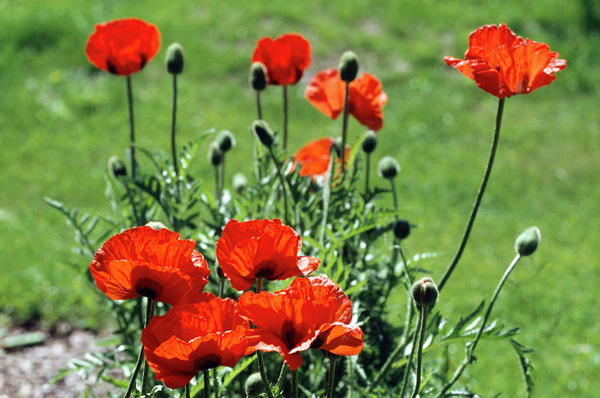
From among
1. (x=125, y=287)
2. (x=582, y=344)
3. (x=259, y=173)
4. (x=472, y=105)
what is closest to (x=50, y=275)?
(x=259, y=173)

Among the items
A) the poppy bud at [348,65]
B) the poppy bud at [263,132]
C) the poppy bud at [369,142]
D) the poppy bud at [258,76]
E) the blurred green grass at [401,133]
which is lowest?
the blurred green grass at [401,133]

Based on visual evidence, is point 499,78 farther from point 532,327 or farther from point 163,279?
point 532,327

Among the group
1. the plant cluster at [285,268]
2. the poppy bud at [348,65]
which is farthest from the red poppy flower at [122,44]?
the poppy bud at [348,65]

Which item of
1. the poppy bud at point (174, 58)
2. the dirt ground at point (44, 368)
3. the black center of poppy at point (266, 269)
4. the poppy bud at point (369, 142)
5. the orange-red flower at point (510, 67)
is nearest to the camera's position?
the black center of poppy at point (266, 269)

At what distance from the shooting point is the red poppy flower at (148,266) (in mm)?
980

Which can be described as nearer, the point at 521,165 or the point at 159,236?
the point at 159,236

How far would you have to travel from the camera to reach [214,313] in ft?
3.17

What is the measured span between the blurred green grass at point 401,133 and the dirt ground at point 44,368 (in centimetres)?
11

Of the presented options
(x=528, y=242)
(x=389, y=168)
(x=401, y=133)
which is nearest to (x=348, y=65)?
(x=389, y=168)

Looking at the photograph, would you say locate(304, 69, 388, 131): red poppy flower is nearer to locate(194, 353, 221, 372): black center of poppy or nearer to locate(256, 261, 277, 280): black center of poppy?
locate(256, 261, 277, 280): black center of poppy

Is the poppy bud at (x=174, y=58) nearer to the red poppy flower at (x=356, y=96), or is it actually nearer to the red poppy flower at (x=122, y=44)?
the red poppy flower at (x=122, y=44)

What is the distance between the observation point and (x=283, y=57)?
1.80 metres

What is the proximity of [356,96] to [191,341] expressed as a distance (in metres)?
0.99

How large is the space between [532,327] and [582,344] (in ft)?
0.73
